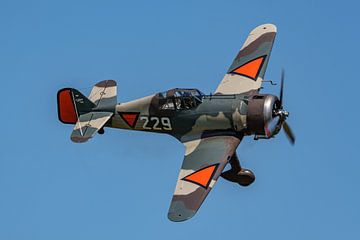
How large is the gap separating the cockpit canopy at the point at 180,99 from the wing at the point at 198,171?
1.24 meters

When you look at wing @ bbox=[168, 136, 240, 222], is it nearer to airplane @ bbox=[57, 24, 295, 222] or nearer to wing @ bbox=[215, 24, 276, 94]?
airplane @ bbox=[57, 24, 295, 222]

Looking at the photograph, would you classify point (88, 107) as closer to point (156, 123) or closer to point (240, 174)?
point (156, 123)

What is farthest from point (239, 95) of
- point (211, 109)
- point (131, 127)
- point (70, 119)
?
point (70, 119)

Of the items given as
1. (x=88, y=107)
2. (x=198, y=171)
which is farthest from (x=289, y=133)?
(x=88, y=107)

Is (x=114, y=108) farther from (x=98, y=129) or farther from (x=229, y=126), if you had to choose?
(x=229, y=126)

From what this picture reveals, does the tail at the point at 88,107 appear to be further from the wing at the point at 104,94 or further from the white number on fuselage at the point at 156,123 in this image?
the white number on fuselage at the point at 156,123

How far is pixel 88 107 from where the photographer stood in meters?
38.5

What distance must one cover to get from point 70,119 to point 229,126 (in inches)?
252

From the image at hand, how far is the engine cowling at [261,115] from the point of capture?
35250mm

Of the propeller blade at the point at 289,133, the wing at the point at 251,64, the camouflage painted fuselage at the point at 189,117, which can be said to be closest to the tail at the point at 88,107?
the camouflage painted fuselage at the point at 189,117

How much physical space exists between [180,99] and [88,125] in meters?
3.45

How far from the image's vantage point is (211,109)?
36.0 m

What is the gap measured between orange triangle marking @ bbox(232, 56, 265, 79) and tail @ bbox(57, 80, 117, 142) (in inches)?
178

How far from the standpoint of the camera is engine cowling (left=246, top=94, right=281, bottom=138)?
3525 centimetres
